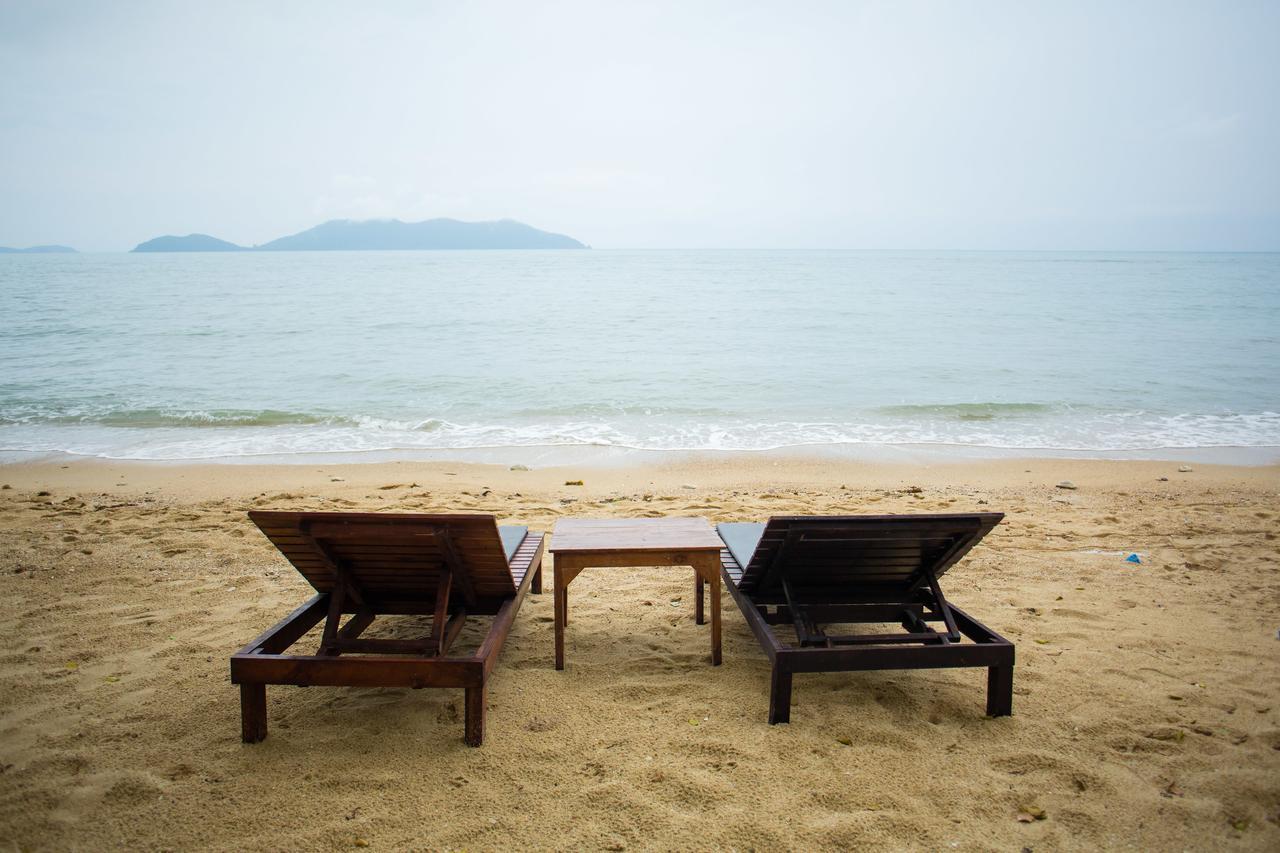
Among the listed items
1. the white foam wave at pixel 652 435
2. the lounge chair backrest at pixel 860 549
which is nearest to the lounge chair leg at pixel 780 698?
the lounge chair backrest at pixel 860 549

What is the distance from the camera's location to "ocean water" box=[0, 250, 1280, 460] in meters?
11.4

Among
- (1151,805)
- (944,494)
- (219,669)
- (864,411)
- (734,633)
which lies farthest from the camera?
(864,411)

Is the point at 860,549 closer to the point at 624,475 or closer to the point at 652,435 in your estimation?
the point at 624,475

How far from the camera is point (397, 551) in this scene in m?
3.32

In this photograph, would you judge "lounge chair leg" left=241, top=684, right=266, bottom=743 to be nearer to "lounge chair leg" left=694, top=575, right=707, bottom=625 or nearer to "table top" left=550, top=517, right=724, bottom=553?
"table top" left=550, top=517, right=724, bottom=553

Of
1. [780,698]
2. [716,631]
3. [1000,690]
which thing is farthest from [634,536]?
[1000,690]

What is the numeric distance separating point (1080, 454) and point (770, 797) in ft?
30.5

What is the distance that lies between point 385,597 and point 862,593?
2566 millimetres

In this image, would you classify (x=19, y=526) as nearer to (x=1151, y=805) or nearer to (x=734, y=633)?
(x=734, y=633)

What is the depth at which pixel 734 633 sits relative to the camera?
440 cm

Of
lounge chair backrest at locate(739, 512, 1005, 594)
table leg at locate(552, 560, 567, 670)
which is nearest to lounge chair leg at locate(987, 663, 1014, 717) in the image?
lounge chair backrest at locate(739, 512, 1005, 594)

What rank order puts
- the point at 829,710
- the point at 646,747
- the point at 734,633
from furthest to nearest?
the point at 734,633 → the point at 829,710 → the point at 646,747

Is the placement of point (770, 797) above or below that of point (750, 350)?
below

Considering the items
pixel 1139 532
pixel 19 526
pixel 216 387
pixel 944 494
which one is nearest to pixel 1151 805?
pixel 1139 532
